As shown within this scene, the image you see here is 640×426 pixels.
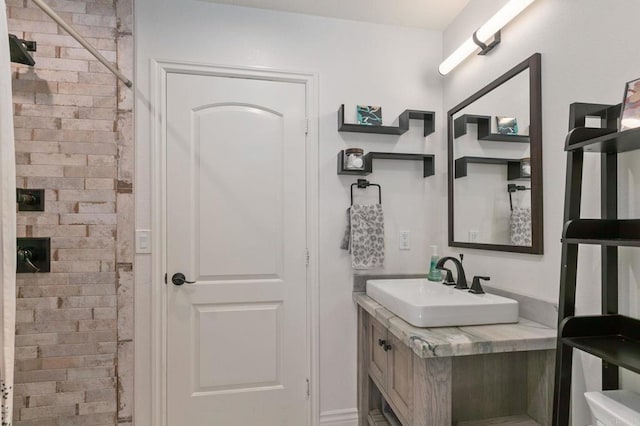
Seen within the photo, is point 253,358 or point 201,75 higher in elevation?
point 201,75

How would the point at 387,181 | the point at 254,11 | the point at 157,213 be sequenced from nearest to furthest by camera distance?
the point at 157,213
the point at 254,11
the point at 387,181

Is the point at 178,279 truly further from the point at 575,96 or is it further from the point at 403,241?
the point at 575,96

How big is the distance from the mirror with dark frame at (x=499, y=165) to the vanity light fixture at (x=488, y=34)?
0.20 meters

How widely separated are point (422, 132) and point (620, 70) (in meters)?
1.05

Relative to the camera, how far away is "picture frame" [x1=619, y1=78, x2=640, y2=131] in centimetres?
90

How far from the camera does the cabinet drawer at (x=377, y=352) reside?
1.52 metres

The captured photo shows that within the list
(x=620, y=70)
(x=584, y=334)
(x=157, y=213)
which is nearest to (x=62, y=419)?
(x=157, y=213)

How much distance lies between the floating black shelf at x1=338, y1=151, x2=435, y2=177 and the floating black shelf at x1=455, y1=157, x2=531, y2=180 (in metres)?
0.16

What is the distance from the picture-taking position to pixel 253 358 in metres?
1.83

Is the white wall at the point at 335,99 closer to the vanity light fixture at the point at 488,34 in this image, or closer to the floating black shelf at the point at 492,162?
the floating black shelf at the point at 492,162

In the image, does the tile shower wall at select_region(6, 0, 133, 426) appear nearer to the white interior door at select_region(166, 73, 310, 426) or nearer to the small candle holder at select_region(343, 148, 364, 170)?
the white interior door at select_region(166, 73, 310, 426)

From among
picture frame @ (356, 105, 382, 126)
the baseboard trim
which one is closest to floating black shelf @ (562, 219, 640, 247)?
picture frame @ (356, 105, 382, 126)

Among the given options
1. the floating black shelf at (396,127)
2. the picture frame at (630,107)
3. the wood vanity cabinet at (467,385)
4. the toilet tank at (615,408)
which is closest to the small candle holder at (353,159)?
the floating black shelf at (396,127)

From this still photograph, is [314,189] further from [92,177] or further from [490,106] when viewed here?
[92,177]
